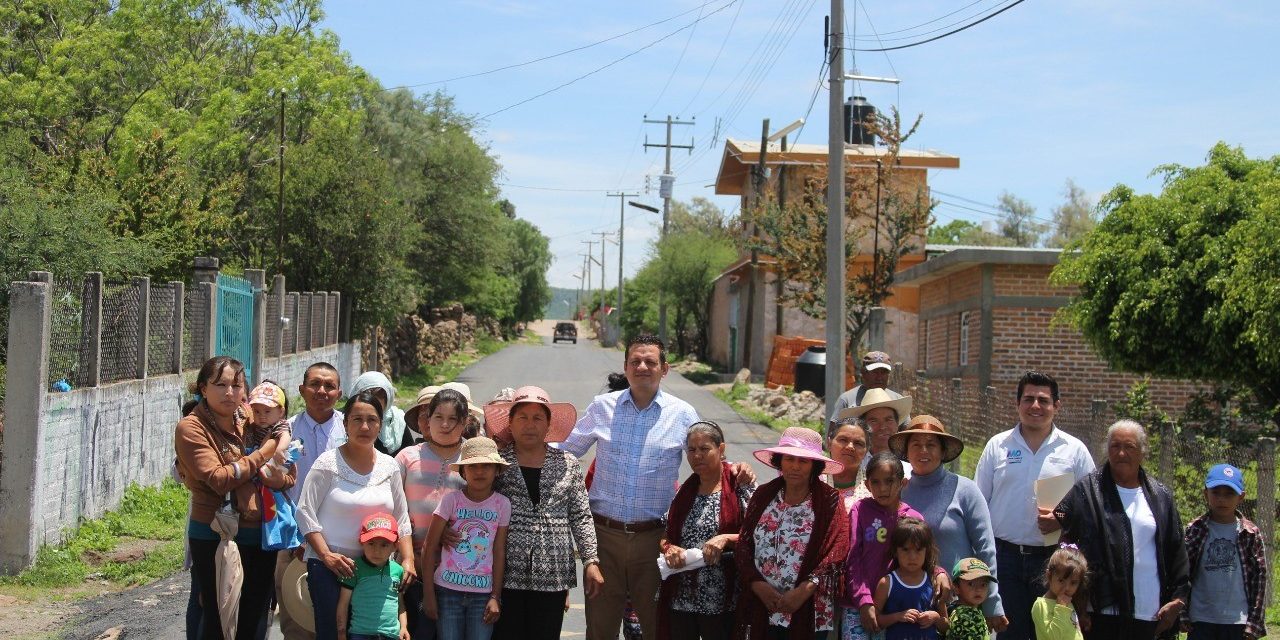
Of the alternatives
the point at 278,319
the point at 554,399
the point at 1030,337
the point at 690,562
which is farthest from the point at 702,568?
the point at 554,399

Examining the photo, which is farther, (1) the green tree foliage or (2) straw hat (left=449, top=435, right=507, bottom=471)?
(1) the green tree foliage

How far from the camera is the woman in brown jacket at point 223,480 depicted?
583 centimetres

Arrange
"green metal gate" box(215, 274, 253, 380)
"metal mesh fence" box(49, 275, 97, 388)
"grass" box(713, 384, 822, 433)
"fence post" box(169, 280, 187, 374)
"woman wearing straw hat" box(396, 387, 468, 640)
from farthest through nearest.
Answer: "grass" box(713, 384, 822, 433) → "green metal gate" box(215, 274, 253, 380) → "fence post" box(169, 280, 187, 374) → "metal mesh fence" box(49, 275, 97, 388) → "woman wearing straw hat" box(396, 387, 468, 640)

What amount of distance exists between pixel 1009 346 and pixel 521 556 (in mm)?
15245

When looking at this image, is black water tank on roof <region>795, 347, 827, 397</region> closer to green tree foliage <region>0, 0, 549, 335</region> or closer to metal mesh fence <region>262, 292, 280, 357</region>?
green tree foliage <region>0, 0, 549, 335</region>

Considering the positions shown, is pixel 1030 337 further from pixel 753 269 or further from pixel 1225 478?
pixel 753 269

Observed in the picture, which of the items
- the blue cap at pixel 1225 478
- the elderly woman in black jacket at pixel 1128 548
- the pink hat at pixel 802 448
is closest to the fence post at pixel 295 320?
the pink hat at pixel 802 448

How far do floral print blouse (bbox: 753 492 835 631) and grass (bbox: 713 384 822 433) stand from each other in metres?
14.0

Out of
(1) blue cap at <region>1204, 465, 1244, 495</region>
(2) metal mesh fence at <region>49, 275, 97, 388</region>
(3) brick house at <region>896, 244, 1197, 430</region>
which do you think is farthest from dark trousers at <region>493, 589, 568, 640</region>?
(3) brick house at <region>896, 244, 1197, 430</region>

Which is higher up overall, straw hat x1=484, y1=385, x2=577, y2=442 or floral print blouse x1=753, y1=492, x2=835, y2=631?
straw hat x1=484, y1=385, x2=577, y2=442

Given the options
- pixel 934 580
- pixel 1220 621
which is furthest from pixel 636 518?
pixel 1220 621

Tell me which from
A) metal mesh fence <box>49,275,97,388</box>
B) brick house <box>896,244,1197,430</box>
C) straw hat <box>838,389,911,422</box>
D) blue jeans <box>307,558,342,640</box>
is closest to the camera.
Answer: blue jeans <box>307,558,342,640</box>

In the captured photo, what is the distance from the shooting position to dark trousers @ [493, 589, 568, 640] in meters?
5.79

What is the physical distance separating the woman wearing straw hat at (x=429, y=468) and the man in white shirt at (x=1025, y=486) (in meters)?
2.65
